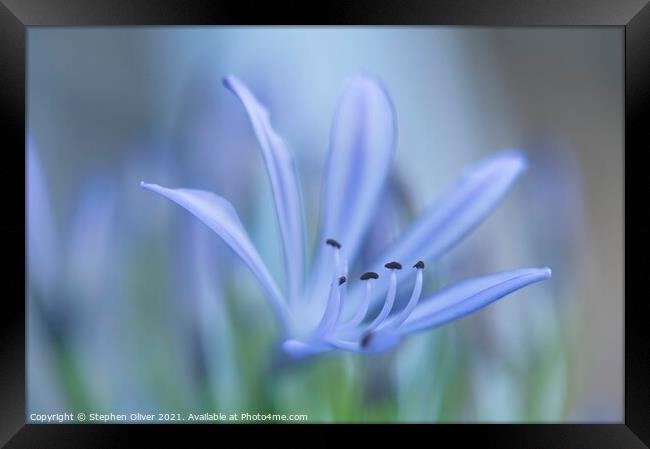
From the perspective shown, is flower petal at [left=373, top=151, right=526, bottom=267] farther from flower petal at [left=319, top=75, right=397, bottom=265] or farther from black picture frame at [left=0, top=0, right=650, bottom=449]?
black picture frame at [left=0, top=0, right=650, bottom=449]

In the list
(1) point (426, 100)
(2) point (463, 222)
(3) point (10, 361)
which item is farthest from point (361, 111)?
(3) point (10, 361)

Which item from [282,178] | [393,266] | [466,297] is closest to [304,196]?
[282,178]

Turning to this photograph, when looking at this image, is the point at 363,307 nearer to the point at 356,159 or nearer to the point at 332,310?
the point at 332,310

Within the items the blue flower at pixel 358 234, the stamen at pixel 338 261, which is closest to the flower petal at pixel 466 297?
the blue flower at pixel 358 234

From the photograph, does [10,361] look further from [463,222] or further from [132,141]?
[463,222]

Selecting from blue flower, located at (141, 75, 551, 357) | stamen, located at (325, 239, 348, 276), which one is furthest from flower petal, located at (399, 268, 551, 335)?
stamen, located at (325, 239, 348, 276)
